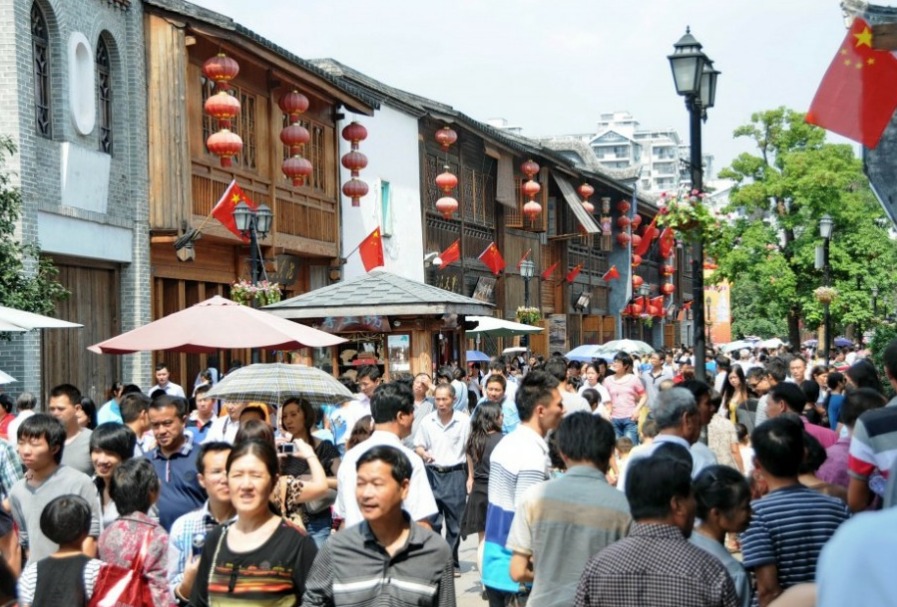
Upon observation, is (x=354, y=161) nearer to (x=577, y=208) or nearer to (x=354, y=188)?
(x=354, y=188)

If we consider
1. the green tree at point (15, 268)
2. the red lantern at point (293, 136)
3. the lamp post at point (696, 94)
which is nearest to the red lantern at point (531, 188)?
the red lantern at point (293, 136)

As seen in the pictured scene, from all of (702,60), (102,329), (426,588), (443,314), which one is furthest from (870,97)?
(102,329)

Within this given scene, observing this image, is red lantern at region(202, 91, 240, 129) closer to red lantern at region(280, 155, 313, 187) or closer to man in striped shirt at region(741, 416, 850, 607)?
red lantern at region(280, 155, 313, 187)

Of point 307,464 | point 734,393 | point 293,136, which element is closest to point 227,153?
point 293,136

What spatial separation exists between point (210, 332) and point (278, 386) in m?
1.46

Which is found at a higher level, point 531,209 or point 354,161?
point 531,209

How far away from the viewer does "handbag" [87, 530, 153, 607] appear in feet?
18.7

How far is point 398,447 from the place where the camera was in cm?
676

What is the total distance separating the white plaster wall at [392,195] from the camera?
30.5 metres

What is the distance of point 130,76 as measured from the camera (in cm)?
2122

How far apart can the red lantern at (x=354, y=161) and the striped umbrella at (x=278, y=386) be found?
57.8 ft

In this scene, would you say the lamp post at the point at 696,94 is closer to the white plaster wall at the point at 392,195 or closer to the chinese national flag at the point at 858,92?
the chinese national flag at the point at 858,92

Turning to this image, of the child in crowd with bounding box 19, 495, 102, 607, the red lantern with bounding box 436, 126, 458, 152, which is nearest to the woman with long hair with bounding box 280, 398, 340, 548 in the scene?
the child in crowd with bounding box 19, 495, 102, 607

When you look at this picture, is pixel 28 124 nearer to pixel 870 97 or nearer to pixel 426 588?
pixel 870 97
